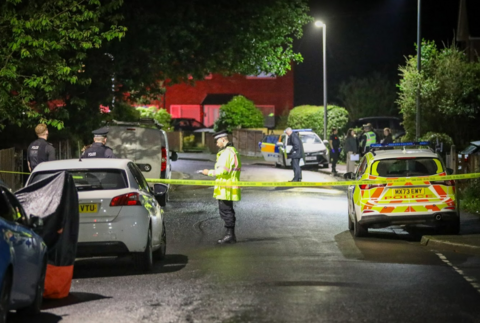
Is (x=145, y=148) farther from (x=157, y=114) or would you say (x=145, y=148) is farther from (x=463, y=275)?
(x=157, y=114)

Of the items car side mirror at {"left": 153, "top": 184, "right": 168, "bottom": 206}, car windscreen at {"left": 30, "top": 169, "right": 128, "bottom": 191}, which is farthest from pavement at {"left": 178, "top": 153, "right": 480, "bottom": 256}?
car windscreen at {"left": 30, "top": 169, "right": 128, "bottom": 191}

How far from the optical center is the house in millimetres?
46594

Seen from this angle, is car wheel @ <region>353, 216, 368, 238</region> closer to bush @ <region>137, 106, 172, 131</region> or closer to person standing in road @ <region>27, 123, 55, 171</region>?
person standing in road @ <region>27, 123, 55, 171</region>

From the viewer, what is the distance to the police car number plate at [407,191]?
1438cm

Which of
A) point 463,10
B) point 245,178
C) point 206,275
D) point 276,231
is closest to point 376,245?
point 276,231

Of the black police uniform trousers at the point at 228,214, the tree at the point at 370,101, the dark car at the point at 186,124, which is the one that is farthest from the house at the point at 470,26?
the black police uniform trousers at the point at 228,214

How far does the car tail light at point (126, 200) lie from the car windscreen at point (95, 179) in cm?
23

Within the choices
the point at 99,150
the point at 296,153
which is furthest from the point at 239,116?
the point at 99,150

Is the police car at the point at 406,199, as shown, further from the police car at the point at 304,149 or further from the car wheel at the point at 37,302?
the police car at the point at 304,149

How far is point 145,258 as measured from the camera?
36.3 ft

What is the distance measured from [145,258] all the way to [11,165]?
33.7 feet

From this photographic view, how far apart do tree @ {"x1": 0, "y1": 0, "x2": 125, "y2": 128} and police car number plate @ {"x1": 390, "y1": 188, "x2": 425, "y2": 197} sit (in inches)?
324

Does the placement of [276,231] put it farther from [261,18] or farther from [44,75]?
[261,18]

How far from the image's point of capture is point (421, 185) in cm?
1439
